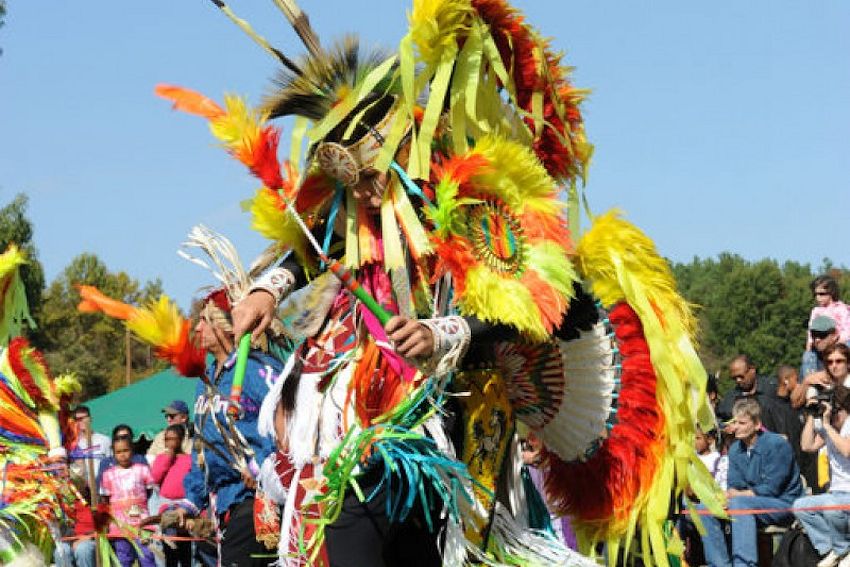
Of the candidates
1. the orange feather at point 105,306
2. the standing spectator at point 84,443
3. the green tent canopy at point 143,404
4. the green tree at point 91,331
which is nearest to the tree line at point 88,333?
the green tree at point 91,331

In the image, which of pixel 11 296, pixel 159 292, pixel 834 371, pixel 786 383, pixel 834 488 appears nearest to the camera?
pixel 11 296

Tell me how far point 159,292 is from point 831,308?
35.6 metres

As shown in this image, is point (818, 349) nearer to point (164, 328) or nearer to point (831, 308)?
point (831, 308)

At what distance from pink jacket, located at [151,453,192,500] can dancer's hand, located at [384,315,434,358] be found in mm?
7588

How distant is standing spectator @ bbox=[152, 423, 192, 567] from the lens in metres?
11.0

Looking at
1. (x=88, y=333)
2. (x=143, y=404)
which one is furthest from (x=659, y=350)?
(x=88, y=333)

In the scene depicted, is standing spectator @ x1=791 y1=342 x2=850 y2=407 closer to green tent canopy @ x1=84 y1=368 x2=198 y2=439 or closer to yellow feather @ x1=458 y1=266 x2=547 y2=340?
yellow feather @ x1=458 y1=266 x2=547 y2=340

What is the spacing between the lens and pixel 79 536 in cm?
1007

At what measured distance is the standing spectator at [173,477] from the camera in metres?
11.0

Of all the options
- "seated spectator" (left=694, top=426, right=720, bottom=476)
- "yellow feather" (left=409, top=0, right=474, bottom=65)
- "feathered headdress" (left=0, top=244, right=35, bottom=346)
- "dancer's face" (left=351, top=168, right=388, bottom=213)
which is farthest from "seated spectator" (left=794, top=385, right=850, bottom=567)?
"yellow feather" (left=409, top=0, right=474, bottom=65)

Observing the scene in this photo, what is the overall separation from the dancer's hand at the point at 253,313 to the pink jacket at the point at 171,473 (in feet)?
22.9

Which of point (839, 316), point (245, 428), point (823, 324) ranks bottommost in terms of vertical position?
point (245, 428)

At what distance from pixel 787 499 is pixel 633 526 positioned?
16.1 feet

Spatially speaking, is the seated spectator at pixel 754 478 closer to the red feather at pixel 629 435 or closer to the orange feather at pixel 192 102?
the red feather at pixel 629 435
